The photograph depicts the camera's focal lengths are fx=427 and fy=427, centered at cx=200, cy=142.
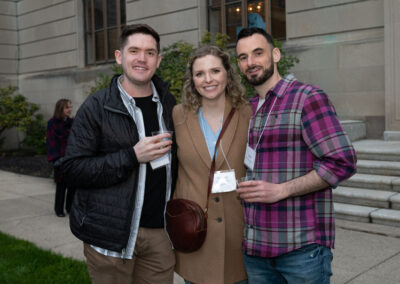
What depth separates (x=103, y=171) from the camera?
2.49 metres

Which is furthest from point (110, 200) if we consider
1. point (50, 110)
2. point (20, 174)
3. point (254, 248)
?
point (50, 110)

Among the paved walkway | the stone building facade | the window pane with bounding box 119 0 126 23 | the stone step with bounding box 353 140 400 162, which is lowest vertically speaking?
the paved walkway

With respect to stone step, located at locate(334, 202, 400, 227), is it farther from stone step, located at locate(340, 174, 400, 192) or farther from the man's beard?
the man's beard

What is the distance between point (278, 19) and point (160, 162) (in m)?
9.60

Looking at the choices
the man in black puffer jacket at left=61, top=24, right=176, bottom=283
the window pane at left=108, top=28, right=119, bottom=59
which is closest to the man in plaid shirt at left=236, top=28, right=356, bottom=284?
the man in black puffer jacket at left=61, top=24, right=176, bottom=283

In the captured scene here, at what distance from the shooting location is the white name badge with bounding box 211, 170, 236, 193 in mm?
2484

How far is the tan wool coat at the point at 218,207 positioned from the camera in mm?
2674

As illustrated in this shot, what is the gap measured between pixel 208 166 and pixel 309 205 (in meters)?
0.69

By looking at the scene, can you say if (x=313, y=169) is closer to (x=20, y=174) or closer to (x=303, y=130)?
(x=303, y=130)

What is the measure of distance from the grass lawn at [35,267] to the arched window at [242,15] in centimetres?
732

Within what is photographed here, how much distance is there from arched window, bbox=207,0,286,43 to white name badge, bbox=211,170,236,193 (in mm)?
8504

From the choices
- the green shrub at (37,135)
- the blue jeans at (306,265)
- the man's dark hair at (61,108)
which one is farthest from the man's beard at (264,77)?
the green shrub at (37,135)

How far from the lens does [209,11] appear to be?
41.8 ft

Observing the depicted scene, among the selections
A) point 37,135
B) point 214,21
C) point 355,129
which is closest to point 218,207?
point 355,129
